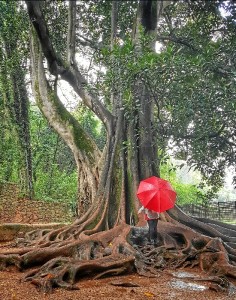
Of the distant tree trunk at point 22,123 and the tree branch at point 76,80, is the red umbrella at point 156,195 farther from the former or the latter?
the distant tree trunk at point 22,123

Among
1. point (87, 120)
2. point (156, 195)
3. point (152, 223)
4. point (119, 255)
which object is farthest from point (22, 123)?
point (119, 255)

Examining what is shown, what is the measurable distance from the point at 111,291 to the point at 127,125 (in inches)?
157

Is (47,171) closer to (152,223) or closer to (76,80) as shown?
(76,80)

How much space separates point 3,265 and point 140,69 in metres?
3.57

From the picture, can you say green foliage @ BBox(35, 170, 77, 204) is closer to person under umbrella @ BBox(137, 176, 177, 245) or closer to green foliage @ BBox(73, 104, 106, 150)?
green foliage @ BBox(73, 104, 106, 150)

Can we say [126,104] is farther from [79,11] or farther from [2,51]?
[2,51]

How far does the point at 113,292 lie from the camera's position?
4.19 metres

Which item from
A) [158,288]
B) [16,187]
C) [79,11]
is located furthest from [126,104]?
[16,187]

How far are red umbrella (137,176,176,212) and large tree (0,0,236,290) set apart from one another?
0.74 m

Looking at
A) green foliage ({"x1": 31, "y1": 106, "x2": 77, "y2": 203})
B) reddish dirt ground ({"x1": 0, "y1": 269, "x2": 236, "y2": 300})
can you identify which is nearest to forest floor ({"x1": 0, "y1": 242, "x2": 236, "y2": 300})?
reddish dirt ground ({"x1": 0, "y1": 269, "x2": 236, "y2": 300})

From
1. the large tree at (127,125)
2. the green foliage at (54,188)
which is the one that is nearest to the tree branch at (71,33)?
the large tree at (127,125)

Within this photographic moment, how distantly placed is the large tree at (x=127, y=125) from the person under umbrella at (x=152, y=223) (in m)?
0.20

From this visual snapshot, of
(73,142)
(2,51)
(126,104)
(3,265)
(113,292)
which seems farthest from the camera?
(2,51)

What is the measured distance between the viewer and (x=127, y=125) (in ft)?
24.8
